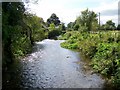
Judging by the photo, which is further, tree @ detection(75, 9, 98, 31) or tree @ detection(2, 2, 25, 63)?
tree @ detection(75, 9, 98, 31)

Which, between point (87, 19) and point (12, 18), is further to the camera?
point (87, 19)

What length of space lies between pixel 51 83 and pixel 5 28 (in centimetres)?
431

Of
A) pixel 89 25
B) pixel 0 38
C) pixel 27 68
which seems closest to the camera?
pixel 0 38

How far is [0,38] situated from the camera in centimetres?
1327

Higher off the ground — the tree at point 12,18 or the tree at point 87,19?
the tree at point 87,19

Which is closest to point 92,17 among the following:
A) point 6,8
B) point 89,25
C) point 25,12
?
point 89,25

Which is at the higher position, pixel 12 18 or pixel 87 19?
pixel 87 19

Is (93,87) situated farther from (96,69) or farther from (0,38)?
(0,38)

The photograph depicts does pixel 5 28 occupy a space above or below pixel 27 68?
above

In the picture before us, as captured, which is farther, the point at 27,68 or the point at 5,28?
the point at 27,68

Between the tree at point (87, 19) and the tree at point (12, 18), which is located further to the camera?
the tree at point (87, 19)

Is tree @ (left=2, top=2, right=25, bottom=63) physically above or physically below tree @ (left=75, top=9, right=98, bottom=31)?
below

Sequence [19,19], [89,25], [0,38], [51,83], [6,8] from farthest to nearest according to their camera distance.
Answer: [89,25] → [19,19] → [6,8] → [51,83] → [0,38]

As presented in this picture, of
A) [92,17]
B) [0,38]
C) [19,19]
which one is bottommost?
[0,38]
